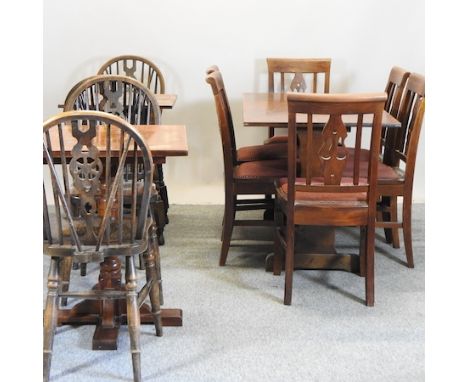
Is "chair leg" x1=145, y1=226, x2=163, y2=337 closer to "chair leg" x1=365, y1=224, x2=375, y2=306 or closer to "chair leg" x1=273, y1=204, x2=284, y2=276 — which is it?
"chair leg" x1=273, y1=204, x2=284, y2=276

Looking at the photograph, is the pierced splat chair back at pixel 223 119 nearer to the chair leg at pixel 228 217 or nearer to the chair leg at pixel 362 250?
the chair leg at pixel 228 217

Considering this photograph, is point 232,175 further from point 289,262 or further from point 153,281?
point 153,281

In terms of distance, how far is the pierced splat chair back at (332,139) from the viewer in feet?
9.10

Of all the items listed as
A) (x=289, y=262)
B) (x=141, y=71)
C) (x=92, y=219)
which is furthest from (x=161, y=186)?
(x=92, y=219)

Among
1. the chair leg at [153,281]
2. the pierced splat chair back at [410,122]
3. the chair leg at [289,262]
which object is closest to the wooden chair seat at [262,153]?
the pierced splat chair back at [410,122]

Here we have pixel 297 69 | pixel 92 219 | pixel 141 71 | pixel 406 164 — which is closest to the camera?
pixel 92 219

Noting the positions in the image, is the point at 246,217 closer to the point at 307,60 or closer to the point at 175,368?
the point at 307,60

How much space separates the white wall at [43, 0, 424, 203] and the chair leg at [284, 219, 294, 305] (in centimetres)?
175

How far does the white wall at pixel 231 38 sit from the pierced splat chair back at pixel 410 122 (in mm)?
1000

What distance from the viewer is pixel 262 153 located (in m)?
3.82

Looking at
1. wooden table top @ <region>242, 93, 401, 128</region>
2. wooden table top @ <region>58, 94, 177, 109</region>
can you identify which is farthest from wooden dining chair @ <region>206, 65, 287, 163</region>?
wooden table top @ <region>58, 94, 177, 109</region>

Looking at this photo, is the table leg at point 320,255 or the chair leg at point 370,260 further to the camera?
the table leg at point 320,255

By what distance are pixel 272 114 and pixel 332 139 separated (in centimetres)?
68

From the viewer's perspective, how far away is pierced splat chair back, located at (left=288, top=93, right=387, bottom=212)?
2773mm
